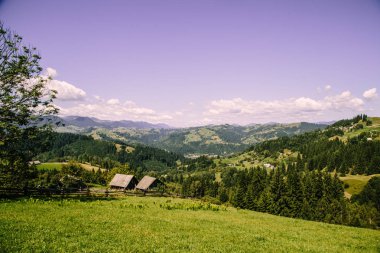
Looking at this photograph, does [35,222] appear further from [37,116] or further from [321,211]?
[321,211]

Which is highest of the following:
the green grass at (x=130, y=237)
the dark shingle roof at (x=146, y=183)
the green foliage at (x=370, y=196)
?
the green grass at (x=130, y=237)

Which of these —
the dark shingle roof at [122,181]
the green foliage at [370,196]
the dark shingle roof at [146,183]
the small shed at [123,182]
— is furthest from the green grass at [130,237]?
the green foliage at [370,196]

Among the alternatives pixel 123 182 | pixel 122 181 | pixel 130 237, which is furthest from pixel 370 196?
pixel 130 237

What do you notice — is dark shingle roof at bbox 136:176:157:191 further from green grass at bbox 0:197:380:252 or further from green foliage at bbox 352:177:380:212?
green foliage at bbox 352:177:380:212

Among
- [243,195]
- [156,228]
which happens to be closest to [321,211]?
[243,195]

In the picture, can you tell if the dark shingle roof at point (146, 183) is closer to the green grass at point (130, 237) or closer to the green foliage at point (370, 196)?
the green grass at point (130, 237)

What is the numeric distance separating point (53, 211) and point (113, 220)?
21.0 ft

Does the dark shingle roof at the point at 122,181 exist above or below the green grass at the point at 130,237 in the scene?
below

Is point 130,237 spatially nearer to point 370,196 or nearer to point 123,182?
point 123,182

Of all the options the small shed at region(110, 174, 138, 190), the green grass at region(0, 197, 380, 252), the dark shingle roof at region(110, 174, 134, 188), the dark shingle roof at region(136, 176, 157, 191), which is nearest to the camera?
the green grass at region(0, 197, 380, 252)

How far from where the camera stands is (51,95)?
35.5m

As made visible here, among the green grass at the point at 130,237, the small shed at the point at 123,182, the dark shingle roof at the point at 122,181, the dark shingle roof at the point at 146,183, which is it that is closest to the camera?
the green grass at the point at 130,237

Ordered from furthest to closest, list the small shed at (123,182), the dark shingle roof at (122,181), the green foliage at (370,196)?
the green foliage at (370,196) → the small shed at (123,182) → the dark shingle roof at (122,181)

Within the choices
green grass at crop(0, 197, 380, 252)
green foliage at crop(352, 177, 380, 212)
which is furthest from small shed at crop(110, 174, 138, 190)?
green foliage at crop(352, 177, 380, 212)
